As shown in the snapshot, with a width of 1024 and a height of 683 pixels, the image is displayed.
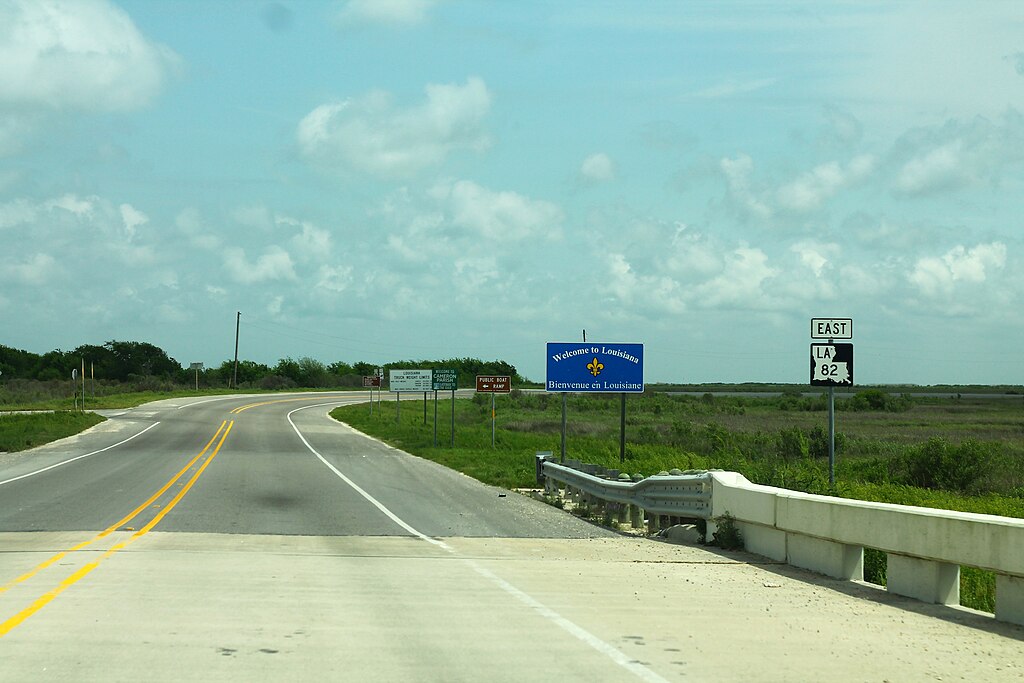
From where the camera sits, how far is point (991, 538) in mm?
9516

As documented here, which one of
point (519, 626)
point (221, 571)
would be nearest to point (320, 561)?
point (221, 571)

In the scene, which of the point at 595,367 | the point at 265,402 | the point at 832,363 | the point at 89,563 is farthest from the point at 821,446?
the point at 265,402

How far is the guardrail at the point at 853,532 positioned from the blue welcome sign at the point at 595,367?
31.0 feet

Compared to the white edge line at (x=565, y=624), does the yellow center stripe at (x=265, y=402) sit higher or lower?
higher

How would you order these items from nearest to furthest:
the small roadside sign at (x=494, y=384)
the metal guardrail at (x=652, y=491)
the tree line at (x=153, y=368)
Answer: the metal guardrail at (x=652, y=491) → the small roadside sign at (x=494, y=384) → the tree line at (x=153, y=368)

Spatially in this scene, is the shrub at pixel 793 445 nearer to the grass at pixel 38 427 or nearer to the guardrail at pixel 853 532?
the guardrail at pixel 853 532

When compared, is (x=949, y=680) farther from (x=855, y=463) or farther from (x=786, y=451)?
(x=786, y=451)

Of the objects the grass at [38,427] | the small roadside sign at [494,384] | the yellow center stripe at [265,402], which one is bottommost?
the grass at [38,427]

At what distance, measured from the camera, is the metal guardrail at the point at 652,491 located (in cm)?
1549

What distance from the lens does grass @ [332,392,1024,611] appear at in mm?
18625

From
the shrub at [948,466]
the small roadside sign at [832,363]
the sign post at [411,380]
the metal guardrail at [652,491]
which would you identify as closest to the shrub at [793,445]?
the shrub at [948,466]

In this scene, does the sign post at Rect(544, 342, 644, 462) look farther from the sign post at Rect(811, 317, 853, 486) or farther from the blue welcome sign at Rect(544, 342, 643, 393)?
the sign post at Rect(811, 317, 853, 486)

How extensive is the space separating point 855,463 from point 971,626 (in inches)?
949

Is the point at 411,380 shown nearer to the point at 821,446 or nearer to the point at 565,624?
the point at 821,446
